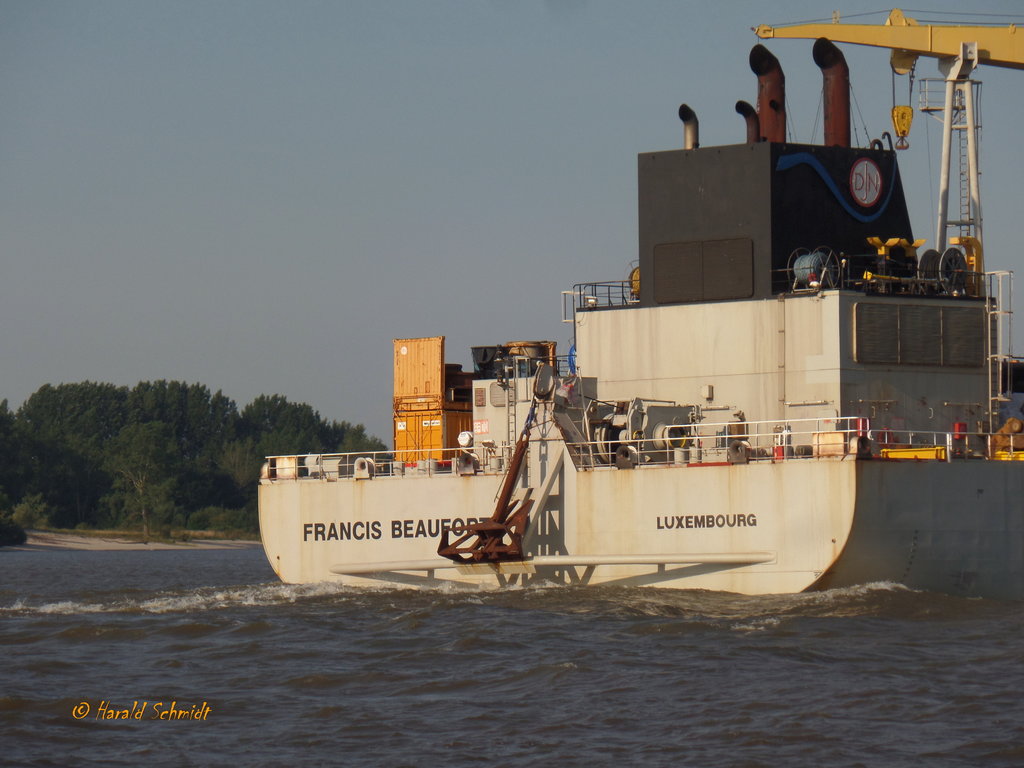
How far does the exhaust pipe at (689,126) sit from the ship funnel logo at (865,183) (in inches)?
127

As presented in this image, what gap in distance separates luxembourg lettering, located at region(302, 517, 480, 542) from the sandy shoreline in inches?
2246

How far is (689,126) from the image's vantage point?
3216 centimetres

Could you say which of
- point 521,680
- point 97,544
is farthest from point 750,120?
point 97,544

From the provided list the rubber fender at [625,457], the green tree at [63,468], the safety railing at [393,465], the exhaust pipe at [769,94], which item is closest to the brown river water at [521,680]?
the rubber fender at [625,457]

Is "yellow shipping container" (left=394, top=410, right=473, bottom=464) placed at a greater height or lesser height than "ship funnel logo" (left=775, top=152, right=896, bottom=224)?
lesser

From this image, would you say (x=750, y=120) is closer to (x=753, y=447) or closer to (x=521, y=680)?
(x=753, y=447)

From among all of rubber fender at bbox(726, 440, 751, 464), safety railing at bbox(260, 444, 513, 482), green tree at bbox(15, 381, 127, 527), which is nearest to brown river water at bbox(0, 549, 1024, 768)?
rubber fender at bbox(726, 440, 751, 464)

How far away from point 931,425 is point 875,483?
14.8 ft

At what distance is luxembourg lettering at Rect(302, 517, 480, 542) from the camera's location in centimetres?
2953

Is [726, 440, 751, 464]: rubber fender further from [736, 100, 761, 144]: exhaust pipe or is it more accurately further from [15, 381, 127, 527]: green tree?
[15, 381, 127, 527]: green tree

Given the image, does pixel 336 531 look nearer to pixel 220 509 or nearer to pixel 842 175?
pixel 842 175

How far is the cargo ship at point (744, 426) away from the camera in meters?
26.0

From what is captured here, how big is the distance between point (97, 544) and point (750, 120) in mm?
67891

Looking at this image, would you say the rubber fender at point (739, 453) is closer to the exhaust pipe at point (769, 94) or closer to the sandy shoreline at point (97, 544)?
the exhaust pipe at point (769, 94)
